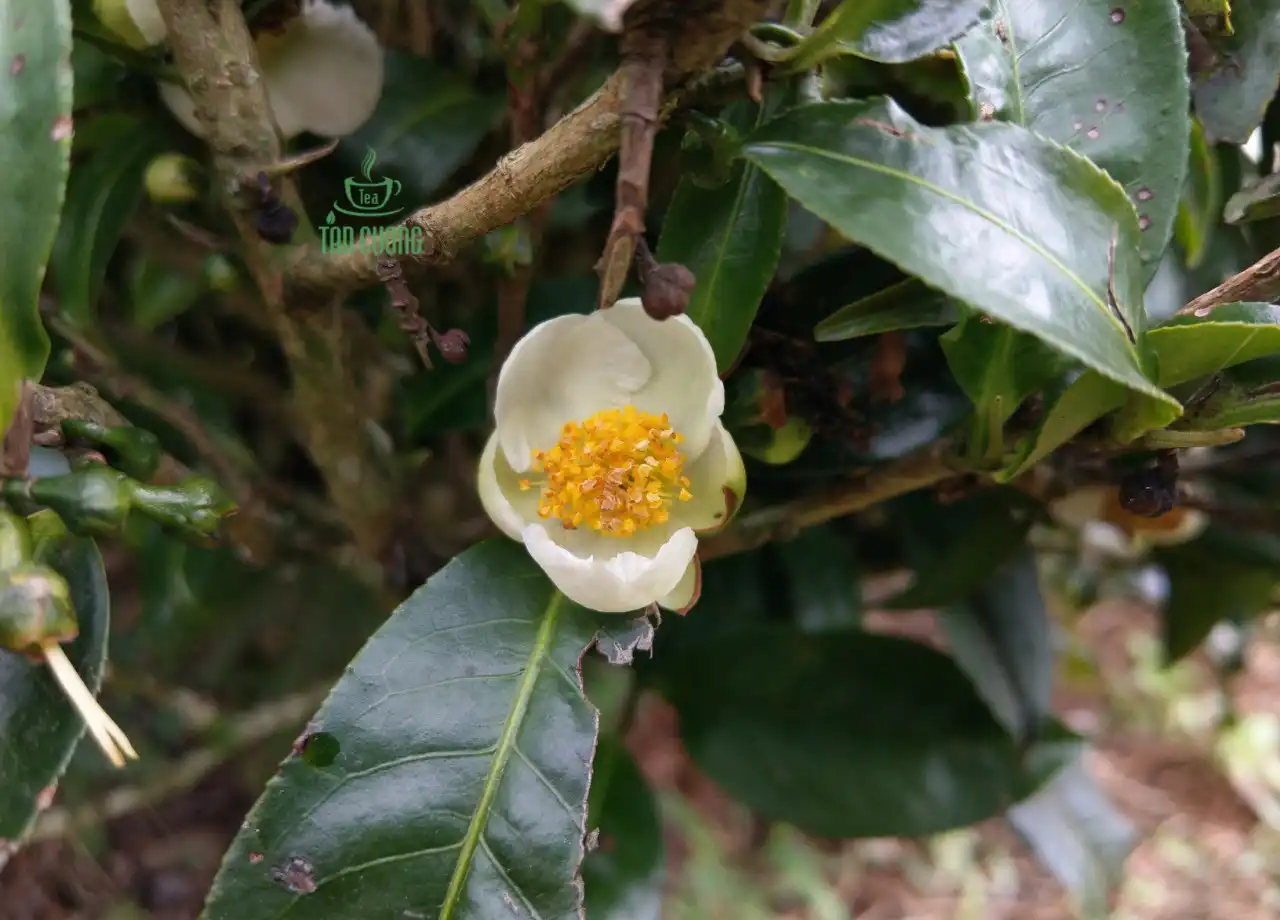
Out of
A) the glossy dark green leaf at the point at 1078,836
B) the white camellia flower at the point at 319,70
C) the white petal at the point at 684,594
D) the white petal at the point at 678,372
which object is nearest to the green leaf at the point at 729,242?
the white petal at the point at 678,372

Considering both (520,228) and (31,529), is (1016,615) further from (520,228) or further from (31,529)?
(31,529)

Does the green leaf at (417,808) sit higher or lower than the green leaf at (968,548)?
higher

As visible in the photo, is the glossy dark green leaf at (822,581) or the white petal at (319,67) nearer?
the white petal at (319,67)

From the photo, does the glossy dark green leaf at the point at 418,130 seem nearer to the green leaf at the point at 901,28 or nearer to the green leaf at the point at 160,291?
the green leaf at the point at 160,291

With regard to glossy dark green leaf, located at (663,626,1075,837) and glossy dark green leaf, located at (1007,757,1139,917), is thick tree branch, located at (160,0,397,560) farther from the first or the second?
glossy dark green leaf, located at (1007,757,1139,917)

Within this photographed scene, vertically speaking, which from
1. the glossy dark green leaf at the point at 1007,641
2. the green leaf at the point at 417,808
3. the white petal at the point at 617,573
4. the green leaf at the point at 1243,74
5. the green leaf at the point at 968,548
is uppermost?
the green leaf at the point at 1243,74

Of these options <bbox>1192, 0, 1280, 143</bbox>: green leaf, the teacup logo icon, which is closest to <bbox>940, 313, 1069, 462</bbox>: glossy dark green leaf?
<bbox>1192, 0, 1280, 143</bbox>: green leaf

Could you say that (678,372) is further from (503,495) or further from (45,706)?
(45,706)
